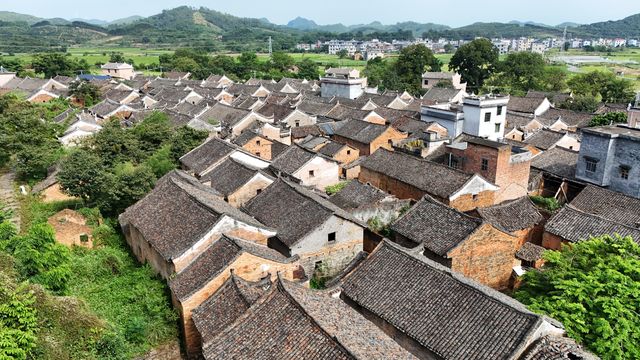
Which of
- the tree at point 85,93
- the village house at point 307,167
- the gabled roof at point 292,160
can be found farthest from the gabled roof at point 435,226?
the tree at point 85,93

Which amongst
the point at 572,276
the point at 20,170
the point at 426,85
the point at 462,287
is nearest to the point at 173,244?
the point at 462,287

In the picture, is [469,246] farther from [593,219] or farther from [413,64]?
[413,64]

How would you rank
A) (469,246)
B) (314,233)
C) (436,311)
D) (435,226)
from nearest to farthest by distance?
(436,311), (469,246), (314,233), (435,226)

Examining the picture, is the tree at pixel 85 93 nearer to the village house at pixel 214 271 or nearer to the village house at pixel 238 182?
the village house at pixel 238 182

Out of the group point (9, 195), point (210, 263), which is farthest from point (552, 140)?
point (9, 195)

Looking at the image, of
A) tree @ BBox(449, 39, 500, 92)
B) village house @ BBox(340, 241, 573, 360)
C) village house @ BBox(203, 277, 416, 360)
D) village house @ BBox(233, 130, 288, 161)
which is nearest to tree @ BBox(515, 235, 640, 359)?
village house @ BBox(340, 241, 573, 360)

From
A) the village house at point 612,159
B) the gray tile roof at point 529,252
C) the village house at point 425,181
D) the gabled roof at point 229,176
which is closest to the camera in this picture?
the gray tile roof at point 529,252
